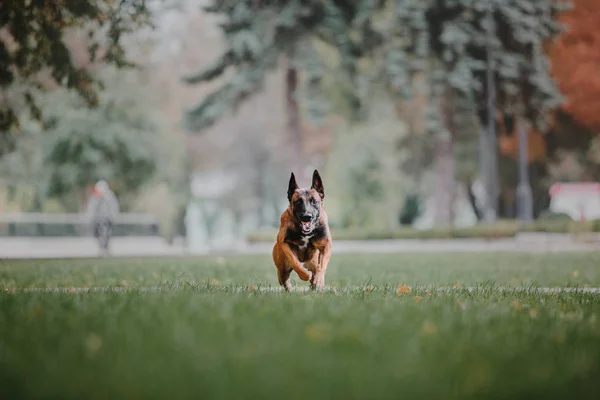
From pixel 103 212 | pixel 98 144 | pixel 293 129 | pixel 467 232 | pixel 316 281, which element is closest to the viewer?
pixel 316 281

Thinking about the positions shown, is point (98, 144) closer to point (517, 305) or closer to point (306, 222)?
point (306, 222)

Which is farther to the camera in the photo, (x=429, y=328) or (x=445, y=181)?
(x=445, y=181)

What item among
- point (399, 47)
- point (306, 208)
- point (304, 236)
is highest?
point (399, 47)

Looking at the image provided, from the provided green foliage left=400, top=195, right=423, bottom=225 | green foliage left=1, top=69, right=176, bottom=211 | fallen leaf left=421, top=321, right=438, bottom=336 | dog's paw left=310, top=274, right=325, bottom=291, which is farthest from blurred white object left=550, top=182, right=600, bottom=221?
fallen leaf left=421, top=321, right=438, bottom=336

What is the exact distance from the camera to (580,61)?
1545 inches

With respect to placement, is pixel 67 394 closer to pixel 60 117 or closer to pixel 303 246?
pixel 303 246

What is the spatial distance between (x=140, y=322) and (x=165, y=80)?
5428 cm

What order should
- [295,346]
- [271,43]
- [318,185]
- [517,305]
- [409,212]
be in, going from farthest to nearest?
1. [409,212]
2. [271,43]
3. [318,185]
4. [517,305]
5. [295,346]

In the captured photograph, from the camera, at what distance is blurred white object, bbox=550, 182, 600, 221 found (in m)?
48.2

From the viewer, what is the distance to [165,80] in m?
59.4

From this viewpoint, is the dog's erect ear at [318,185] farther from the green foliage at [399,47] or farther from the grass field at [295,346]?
the green foliage at [399,47]

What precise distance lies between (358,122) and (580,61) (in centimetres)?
1074

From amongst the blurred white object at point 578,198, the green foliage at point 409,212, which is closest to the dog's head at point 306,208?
the green foliage at point 409,212

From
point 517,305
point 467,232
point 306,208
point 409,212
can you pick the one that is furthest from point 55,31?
point 409,212
